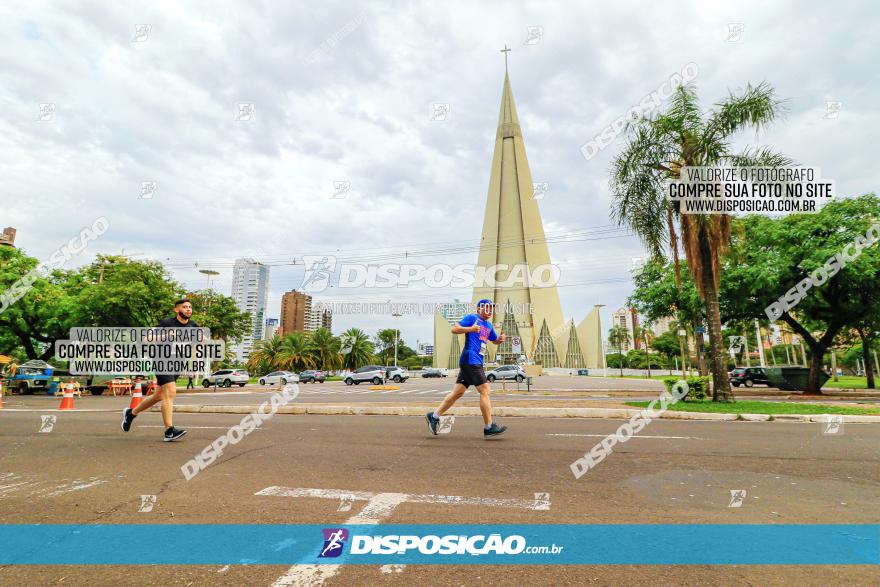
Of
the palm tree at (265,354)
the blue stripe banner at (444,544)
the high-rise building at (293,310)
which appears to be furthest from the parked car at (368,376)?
the high-rise building at (293,310)

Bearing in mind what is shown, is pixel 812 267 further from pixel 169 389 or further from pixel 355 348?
pixel 355 348

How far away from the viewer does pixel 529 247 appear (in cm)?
9238

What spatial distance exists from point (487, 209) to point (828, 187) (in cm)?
7925

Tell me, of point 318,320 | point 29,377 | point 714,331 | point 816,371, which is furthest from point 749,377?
point 318,320

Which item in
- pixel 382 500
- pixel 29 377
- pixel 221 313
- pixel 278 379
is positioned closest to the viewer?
pixel 382 500

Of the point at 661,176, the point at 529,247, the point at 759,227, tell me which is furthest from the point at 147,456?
the point at 529,247

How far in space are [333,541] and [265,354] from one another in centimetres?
5665

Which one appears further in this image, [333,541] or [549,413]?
[549,413]

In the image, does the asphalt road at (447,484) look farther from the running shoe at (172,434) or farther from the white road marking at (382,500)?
the running shoe at (172,434)

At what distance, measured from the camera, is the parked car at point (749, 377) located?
3200cm

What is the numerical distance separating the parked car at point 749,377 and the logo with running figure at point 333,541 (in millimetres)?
36746

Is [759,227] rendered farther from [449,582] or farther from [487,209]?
[487,209]

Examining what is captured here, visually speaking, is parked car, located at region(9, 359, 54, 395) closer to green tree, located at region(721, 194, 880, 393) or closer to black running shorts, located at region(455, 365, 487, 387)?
black running shorts, located at region(455, 365, 487, 387)

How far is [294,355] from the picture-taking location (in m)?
51.7
